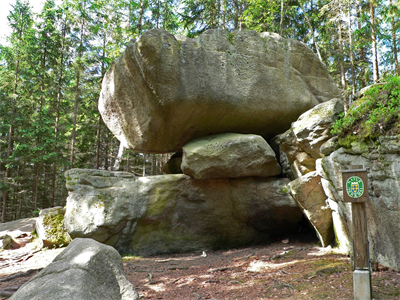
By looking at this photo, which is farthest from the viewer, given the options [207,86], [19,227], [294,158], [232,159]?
[19,227]

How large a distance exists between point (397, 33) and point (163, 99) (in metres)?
16.0

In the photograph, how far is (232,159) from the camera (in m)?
8.80

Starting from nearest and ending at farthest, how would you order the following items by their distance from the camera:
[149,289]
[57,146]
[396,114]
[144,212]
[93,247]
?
[93,247] → [396,114] → [149,289] → [144,212] → [57,146]

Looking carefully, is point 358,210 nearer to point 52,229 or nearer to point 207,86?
point 207,86

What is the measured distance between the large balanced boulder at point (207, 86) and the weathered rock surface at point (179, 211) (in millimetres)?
1866

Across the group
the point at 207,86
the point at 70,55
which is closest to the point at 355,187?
the point at 207,86

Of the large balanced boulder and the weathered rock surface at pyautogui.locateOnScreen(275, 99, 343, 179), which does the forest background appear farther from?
the weathered rock surface at pyautogui.locateOnScreen(275, 99, 343, 179)

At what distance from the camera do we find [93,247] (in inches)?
150

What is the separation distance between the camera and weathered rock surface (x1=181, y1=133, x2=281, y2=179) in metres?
8.83

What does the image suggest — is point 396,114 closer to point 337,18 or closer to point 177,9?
point 337,18

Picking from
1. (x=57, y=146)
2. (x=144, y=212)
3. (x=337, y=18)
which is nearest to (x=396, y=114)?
(x=144, y=212)

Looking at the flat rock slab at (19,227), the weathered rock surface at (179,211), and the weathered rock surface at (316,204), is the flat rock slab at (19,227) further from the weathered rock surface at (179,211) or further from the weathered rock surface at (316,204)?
the weathered rock surface at (316,204)

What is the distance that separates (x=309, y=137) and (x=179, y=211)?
4792mm

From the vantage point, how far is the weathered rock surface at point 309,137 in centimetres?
727
